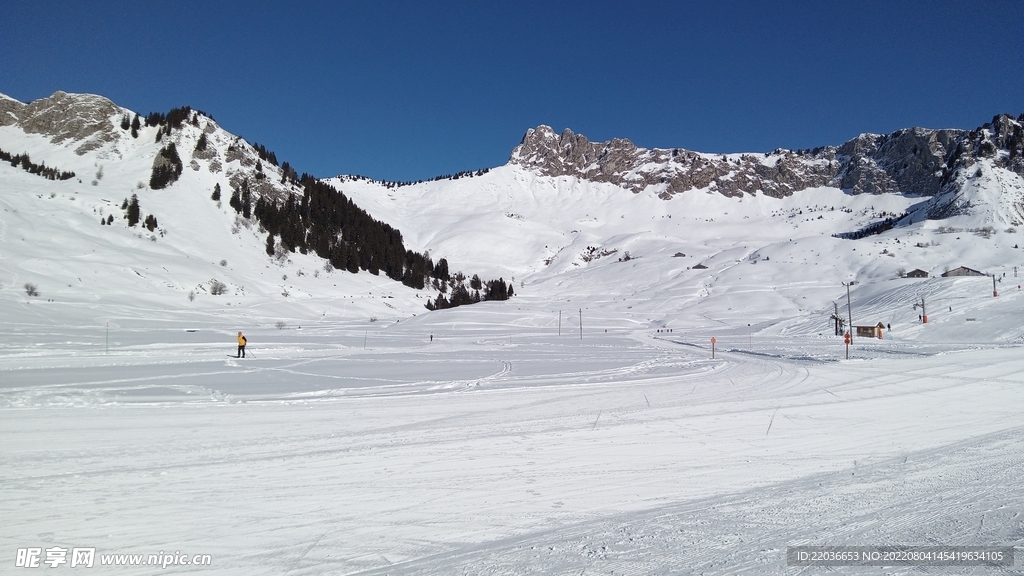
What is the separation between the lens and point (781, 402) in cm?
1427

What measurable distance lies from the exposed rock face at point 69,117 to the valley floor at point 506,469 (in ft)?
289

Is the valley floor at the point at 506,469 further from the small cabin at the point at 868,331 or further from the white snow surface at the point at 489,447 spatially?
the small cabin at the point at 868,331

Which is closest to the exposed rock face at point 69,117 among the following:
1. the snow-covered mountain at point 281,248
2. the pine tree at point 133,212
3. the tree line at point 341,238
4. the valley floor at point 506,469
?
the snow-covered mountain at point 281,248

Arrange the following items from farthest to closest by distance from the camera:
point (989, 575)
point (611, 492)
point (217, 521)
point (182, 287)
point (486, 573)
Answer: point (182, 287) → point (611, 492) → point (217, 521) → point (486, 573) → point (989, 575)

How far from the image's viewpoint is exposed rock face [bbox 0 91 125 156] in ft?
285

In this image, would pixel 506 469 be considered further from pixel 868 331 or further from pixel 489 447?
pixel 868 331

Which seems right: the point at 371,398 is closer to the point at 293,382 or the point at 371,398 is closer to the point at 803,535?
the point at 293,382

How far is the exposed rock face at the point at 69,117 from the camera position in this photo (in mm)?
86812

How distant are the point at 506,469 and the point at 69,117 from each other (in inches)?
4554

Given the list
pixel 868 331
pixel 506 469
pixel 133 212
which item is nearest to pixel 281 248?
pixel 133 212

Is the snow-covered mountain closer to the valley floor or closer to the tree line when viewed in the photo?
the tree line

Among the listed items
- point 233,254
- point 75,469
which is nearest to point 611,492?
point 75,469

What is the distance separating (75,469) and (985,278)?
71.9 meters

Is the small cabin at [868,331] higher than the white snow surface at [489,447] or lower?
higher
